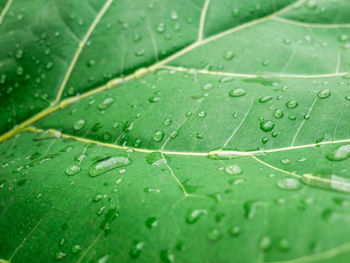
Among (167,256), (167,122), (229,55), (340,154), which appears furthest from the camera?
(229,55)

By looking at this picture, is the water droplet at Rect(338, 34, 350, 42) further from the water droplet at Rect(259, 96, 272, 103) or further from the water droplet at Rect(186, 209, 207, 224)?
the water droplet at Rect(186, 209, 207, 224)

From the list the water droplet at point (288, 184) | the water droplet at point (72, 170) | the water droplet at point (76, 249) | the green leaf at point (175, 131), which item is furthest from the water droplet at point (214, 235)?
the water droplet at point (72, 170)

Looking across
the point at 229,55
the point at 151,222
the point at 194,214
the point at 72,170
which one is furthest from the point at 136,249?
the point at 229,55

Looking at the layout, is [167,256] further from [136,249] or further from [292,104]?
[292,104]

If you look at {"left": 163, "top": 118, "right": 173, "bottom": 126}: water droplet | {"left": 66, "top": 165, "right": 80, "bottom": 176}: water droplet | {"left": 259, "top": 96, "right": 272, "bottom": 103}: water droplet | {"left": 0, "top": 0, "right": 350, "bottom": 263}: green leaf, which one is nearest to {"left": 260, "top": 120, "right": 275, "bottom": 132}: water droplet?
{"left": 0, "top": 0, "right": 350, "bottom": 263}: green leaf

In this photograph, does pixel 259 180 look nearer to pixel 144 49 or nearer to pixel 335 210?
pixel 335 210

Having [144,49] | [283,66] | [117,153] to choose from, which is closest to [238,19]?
[283,66]

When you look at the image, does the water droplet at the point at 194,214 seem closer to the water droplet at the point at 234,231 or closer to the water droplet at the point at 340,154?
the water droplet at the point at 234,231
